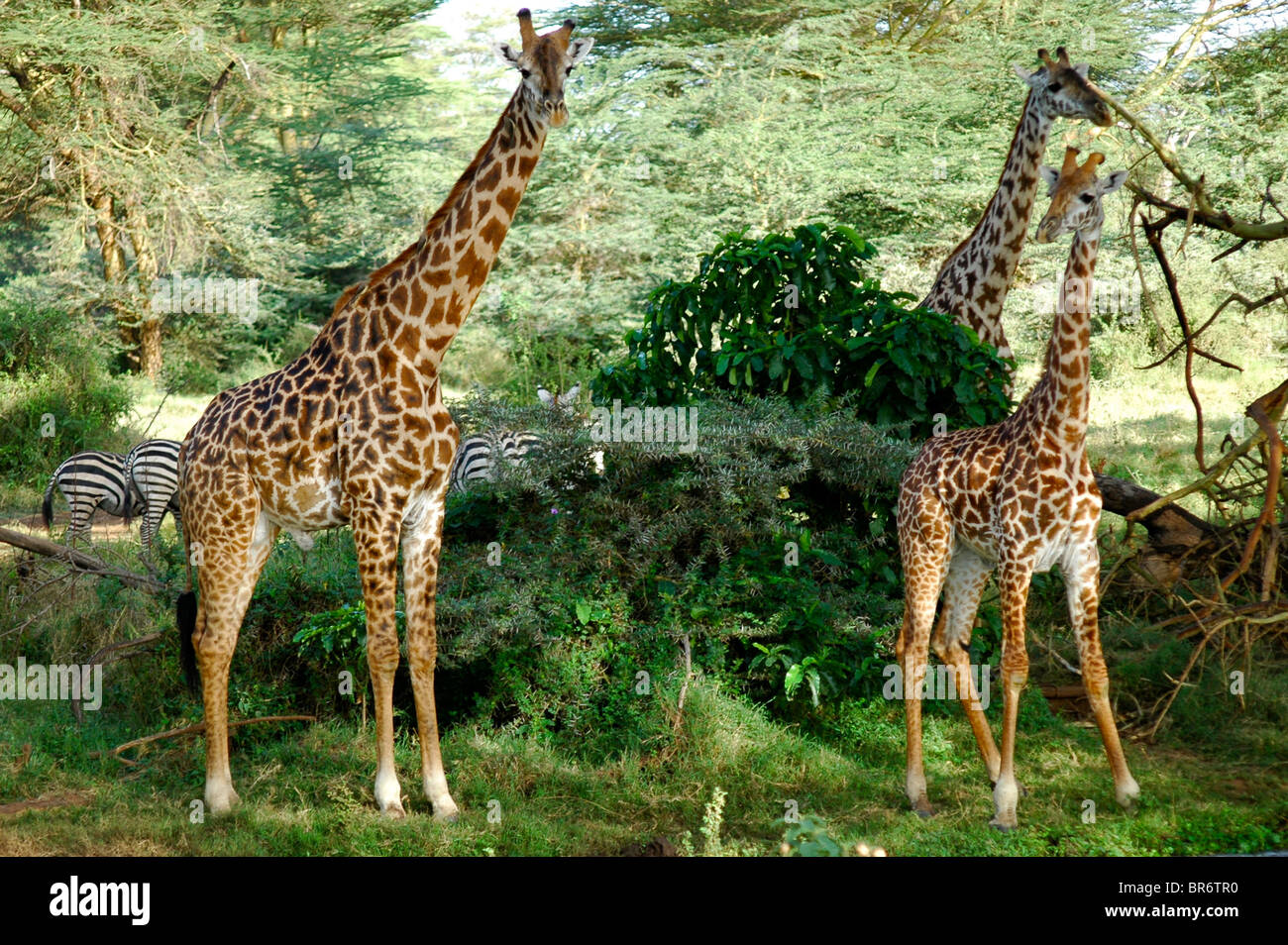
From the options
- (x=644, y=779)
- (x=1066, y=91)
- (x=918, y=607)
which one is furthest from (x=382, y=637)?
(x=1066, y=91)

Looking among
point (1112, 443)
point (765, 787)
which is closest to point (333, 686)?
point (765, 787)

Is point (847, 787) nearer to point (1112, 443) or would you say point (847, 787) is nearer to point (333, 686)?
point (333, 686)

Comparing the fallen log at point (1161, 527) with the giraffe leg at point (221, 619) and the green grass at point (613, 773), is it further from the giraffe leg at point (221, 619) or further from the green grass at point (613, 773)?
the giraffe leg at point (221, 619)

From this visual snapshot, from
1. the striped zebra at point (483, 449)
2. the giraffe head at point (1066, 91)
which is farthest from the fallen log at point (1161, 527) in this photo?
the striped zebra at point (483, 449)

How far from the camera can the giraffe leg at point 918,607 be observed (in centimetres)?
588

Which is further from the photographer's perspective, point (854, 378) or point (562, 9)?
point (562, 9)

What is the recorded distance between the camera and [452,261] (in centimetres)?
552

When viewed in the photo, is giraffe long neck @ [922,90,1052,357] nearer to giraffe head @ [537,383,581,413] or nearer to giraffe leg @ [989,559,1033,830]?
giraffe head @ [537,383,581,413]

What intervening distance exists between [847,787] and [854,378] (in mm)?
3094

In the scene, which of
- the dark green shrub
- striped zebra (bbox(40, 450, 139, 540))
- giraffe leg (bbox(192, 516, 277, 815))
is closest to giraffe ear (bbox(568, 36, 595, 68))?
giraffe leg (bbox(192, 516, 277, 815))

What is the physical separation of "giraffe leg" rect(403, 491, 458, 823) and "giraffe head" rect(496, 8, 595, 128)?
5.82 feet

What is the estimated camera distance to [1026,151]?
767cm

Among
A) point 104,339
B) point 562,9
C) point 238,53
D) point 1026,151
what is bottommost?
point 104,339

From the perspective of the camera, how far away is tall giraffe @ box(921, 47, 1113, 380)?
707 cm
